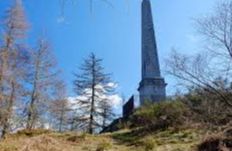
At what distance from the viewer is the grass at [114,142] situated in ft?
39.6

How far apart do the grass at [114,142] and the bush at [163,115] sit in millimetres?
841

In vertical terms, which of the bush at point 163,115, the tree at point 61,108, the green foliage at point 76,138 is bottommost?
the green foliage at point 76,138

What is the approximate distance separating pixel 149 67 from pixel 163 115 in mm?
9603

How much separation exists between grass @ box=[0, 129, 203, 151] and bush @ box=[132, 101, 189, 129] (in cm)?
84

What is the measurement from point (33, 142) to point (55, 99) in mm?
9359

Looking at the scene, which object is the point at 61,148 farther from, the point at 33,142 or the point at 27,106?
the point at 27,106

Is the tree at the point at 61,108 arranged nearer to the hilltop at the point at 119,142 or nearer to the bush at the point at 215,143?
the hilltop at the point at 119,142

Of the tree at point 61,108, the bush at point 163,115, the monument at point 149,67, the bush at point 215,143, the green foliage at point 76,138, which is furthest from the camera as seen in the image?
the monument at point 149,67


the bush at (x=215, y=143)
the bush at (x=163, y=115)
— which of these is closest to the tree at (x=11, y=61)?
the bush at (x=163, y=115)

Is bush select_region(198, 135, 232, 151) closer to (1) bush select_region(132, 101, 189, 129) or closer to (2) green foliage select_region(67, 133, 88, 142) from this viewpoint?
(1) bush select_region(132, 101, 189, 129)

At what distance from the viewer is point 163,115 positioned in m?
17.8

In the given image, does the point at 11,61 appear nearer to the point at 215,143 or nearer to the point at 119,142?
the point at 119,142

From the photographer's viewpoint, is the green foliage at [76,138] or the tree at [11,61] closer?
the green foliage at [76,138]

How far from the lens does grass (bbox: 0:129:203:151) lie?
475 inches
